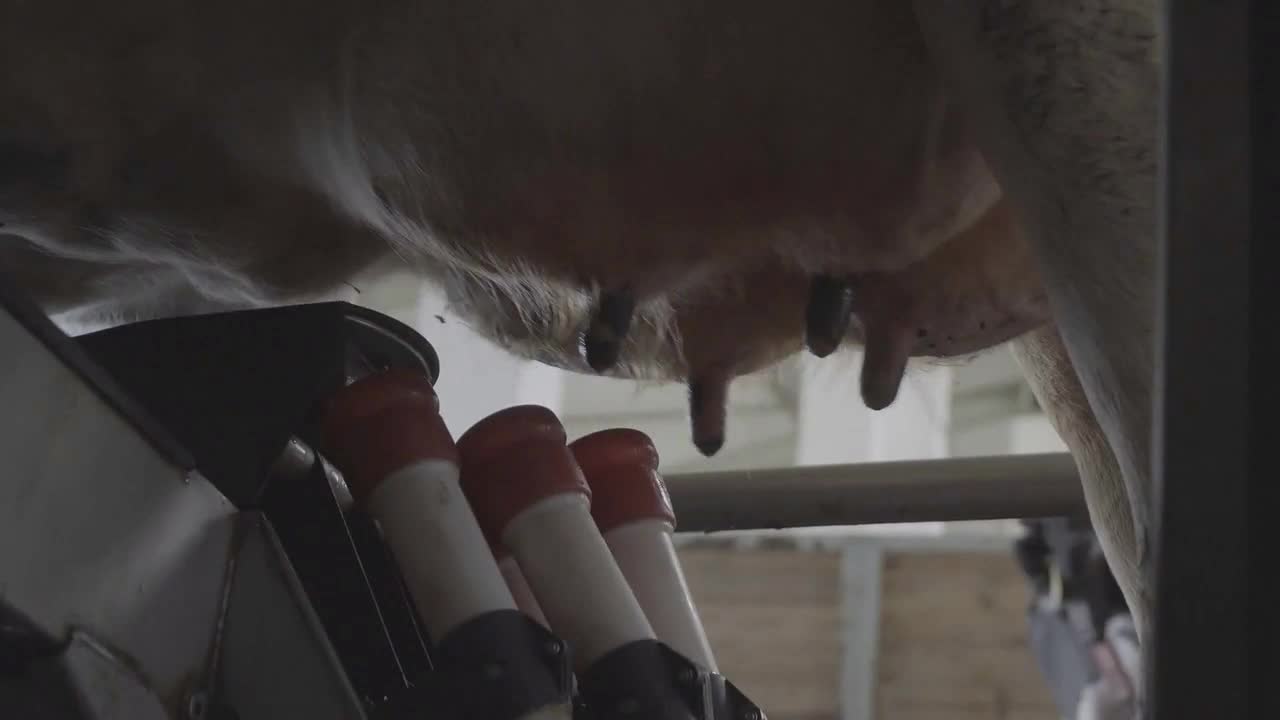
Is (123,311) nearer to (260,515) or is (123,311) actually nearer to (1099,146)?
(260,515)

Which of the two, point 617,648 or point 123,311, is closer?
point 617,648

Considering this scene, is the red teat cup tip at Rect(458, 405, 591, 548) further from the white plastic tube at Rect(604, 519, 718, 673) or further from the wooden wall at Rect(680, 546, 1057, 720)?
the wooden wall at Rect(680, 546, 1057, 720)

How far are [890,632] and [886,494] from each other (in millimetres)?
2154

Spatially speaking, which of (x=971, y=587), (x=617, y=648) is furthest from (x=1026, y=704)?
(x=617, y=648)

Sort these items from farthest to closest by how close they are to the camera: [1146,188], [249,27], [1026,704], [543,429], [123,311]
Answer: [1026,704] < [123,311] < [249,27] < [543,429] < [1146,188]

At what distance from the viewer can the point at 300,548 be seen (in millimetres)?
562

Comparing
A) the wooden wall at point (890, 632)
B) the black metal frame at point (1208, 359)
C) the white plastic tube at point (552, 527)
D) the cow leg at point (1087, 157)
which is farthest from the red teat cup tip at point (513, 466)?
the wooden wall at point (890, 632)

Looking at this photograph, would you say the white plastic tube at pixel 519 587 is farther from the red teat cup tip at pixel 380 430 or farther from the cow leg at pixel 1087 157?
the cow leg at pixel 1087 157

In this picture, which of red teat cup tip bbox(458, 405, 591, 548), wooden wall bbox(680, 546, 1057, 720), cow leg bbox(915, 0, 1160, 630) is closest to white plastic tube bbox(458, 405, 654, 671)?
red teat cup tip bbox(458, 405, 591, 548)

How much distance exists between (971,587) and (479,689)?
2.47 metres

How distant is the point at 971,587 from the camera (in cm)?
285

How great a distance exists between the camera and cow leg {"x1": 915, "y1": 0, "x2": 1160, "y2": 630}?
1.60 ft

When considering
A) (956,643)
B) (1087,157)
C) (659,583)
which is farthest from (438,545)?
(956,643)

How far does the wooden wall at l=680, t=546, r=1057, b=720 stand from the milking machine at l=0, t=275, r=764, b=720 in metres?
2.32
